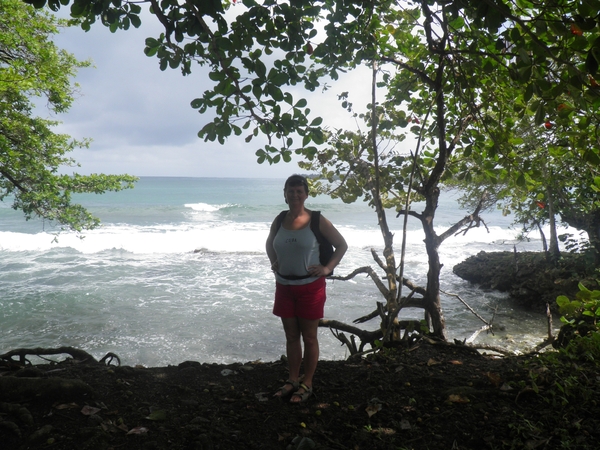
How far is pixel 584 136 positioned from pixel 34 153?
978 centimetres

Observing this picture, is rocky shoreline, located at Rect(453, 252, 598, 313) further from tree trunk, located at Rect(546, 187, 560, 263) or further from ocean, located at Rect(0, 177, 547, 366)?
ocean, located at Rect(0, 177, 547, 366)

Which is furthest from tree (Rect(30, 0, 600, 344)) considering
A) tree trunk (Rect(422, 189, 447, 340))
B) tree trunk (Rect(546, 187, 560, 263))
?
tree trunk (Rect(546, 187, 560, 263))

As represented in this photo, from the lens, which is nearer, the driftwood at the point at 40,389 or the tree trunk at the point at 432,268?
the driftwood at the point at 40,389

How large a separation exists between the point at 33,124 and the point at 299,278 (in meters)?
8.78

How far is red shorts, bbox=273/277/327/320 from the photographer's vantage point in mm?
3176

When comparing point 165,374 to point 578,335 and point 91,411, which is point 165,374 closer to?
point 91,411

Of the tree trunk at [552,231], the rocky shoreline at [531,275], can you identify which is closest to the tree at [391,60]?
the rocky shoreline at [531,275]

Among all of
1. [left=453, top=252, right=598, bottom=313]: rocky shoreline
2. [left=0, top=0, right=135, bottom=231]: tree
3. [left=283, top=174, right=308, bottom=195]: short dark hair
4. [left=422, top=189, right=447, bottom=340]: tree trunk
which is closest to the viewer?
[left=283, top=174, right=308, bottom=195]: short dark hair

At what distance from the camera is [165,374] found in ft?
11.9

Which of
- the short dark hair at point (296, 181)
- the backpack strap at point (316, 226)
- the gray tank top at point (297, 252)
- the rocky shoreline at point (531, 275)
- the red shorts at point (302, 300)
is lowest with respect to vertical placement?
the rocky shoreline at point (531, 275)

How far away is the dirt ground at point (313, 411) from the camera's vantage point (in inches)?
94.2

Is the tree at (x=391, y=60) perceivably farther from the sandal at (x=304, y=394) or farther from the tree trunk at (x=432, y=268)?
the sandal at (x=304, y=394)

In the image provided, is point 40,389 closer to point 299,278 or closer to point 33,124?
point 299,278

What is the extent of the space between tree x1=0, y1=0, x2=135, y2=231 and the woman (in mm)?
7248
